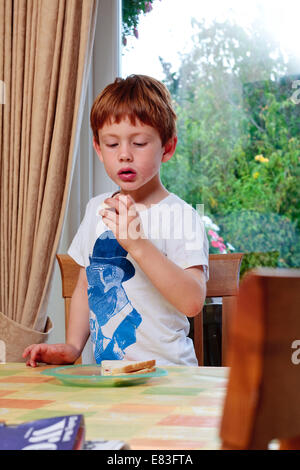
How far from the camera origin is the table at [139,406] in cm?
56

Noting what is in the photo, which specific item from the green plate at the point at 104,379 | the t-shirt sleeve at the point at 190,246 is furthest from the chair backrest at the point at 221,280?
the green plate at the point at 104,379

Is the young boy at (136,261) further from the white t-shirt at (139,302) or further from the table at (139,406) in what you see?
the table at (139,406)

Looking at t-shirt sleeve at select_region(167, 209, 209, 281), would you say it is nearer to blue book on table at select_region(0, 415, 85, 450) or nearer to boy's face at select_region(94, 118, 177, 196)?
boy's face at select_region(94, 118, 177, 196)

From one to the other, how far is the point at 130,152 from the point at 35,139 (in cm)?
73

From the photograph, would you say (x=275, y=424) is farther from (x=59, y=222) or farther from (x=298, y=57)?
(x=298, y=57)

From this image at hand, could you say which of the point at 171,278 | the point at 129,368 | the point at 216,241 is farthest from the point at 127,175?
the point at 216,241

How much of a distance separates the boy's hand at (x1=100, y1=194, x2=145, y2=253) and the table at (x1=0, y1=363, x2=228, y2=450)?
26 centimetres

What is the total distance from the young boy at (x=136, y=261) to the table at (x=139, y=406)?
30 cm

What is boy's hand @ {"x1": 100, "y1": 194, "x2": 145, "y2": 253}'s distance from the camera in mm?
1079

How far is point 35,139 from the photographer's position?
6.28 feet

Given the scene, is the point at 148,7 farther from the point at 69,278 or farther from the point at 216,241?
the point at 69,278

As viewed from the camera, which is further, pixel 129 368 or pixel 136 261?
pixel 136 261

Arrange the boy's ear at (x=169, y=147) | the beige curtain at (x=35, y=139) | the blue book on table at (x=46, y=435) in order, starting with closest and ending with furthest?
the blue book on table at (x=46, y=435)
the boy's ear at (x=169, y=147)
the beige curtain at (x=35, y=139)
